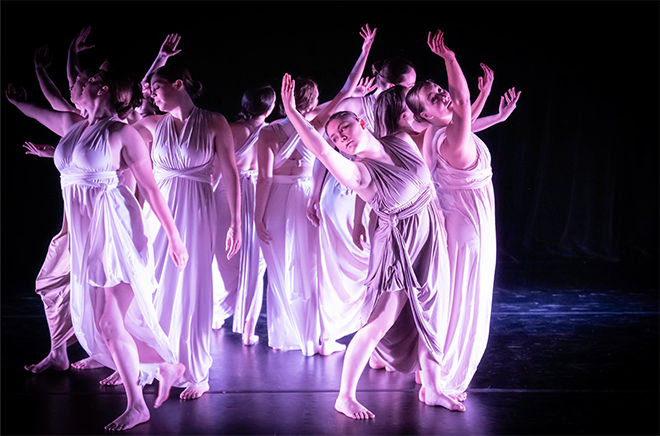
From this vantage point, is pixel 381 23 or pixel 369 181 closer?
pixel 369 181

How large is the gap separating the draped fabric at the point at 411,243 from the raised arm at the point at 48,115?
159cm

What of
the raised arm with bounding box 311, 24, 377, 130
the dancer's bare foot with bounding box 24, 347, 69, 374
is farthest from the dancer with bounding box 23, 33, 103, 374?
the raised arm with bounding box 311, 24, 377, 130

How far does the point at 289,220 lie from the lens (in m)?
4.54

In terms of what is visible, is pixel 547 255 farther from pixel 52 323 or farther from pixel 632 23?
pixel 52 323

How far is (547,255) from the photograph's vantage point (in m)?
8.41

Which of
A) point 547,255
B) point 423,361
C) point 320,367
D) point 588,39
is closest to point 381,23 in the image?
point 588,39

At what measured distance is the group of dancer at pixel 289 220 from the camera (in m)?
3.16

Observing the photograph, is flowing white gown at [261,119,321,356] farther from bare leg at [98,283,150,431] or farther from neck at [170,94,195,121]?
bare leg at [98,283,150,431]

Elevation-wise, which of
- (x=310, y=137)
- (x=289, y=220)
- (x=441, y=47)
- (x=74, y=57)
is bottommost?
(x=289, y=220)

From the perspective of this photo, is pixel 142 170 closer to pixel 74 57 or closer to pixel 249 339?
pixel 74 57

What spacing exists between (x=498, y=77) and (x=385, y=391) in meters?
5.37

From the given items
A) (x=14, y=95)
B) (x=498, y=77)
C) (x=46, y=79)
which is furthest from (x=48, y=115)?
(x=498, y=77)

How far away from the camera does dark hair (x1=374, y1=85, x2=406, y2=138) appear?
11.3 feet

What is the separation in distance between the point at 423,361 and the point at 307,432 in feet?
2.10
